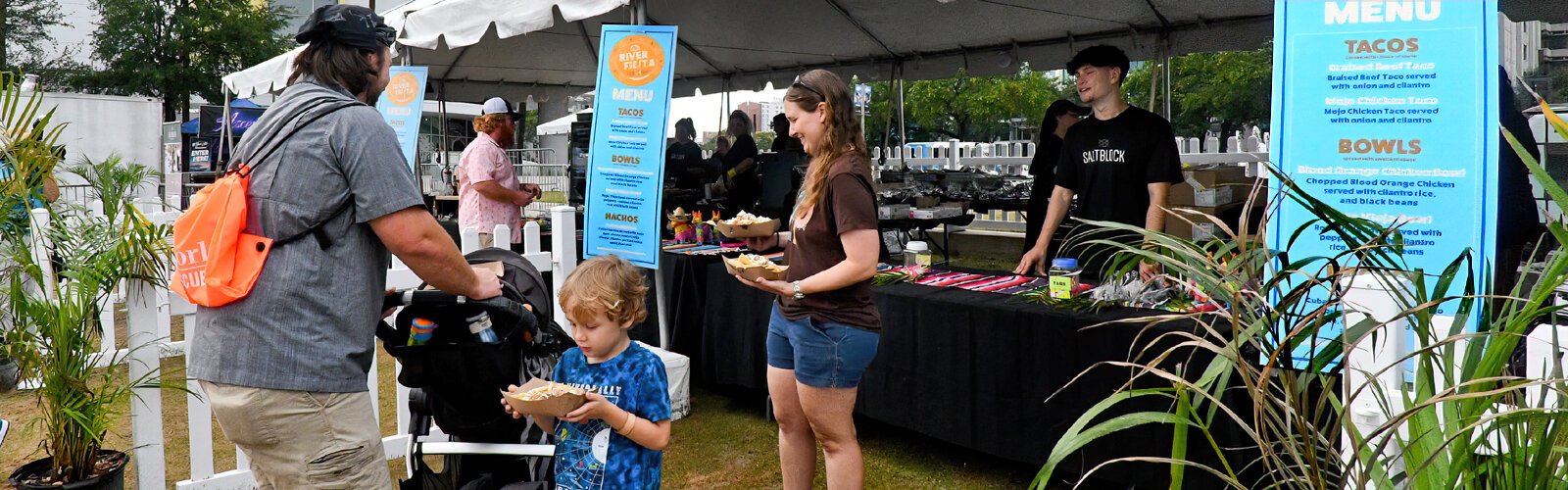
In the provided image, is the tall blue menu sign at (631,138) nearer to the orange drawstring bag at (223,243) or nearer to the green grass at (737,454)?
the green grass at (737,454)

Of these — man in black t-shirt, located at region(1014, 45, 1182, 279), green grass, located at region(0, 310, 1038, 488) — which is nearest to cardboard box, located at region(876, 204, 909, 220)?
green grass, located at region(0, 310, 1038, 488)

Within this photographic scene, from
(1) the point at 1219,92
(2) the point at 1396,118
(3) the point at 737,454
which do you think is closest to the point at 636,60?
(3) the point at 737,454

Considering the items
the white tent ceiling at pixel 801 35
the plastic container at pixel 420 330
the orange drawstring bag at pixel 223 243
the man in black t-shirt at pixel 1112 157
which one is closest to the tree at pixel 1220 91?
the white tent ceiling at pixel 801 35

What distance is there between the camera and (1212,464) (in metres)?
3.21

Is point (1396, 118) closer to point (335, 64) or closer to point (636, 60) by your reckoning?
point (335, 64)

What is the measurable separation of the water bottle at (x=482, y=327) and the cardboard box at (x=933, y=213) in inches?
214

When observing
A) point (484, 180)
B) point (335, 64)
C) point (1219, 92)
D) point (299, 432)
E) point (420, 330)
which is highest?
point (1219, 92)

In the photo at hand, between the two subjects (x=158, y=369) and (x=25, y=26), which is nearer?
(x=158, y=369)

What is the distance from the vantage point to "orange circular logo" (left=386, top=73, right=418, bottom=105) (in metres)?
6.93

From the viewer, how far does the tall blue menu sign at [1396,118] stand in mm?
2314

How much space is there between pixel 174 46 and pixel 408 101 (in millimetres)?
24483

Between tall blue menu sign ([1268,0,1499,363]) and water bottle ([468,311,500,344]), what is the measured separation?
77.4 inches

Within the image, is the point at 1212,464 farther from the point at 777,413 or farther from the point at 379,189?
the point at 379,189

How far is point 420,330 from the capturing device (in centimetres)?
235
